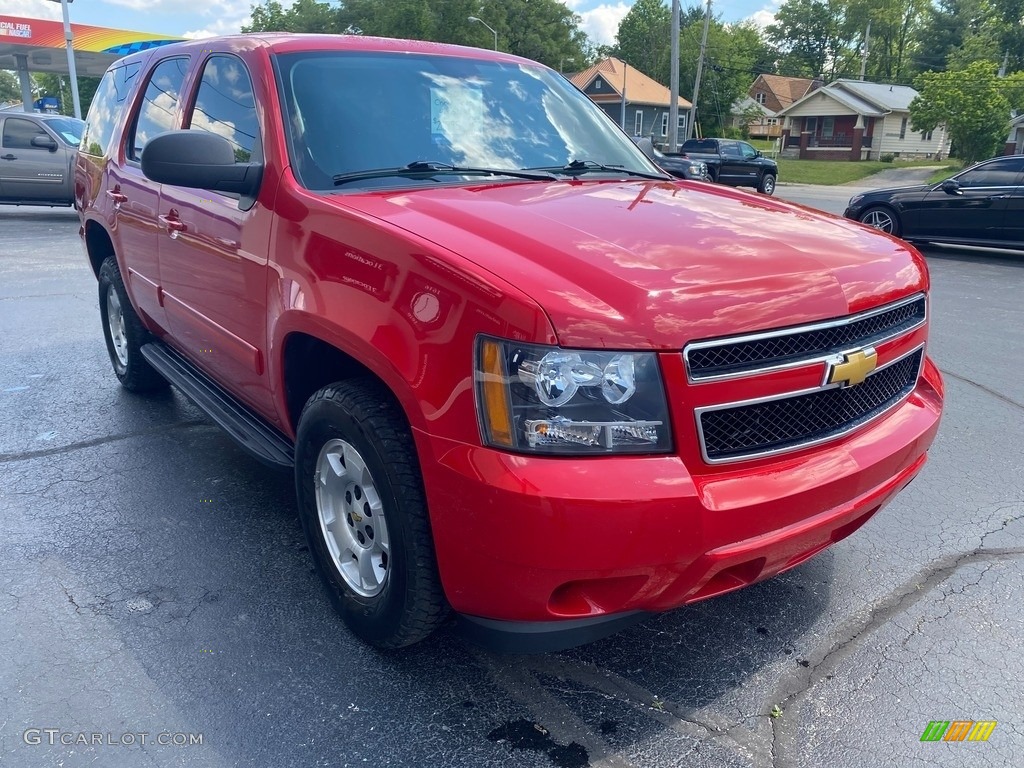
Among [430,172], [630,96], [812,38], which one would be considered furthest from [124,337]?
[812,38]

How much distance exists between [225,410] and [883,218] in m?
12.3

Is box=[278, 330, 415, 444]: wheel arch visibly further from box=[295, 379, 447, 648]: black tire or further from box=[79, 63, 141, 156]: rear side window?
box=[79, 63, 141, 156]: rear side window

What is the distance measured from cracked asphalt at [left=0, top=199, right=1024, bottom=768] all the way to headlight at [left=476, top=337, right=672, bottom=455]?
947 millimetres

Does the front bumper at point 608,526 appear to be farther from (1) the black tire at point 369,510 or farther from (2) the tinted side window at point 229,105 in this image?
(2) the tinted side window at point 229,105

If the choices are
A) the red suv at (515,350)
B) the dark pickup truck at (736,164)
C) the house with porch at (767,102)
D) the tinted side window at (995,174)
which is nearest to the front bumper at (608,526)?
the red suv at (515,350)

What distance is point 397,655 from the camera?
272 cm

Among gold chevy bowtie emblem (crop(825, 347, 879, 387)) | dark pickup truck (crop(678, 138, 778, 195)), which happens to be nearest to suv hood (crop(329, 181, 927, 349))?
gold chevy bowtie emblem (crop(825, 347, 879, 387))

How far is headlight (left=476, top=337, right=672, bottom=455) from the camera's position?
6.67ft

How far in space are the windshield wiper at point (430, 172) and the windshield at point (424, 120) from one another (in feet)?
0.05

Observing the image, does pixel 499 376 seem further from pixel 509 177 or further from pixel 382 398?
pixel 509 177

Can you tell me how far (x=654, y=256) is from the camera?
7.58 ft

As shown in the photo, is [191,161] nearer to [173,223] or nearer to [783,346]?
[173,223]

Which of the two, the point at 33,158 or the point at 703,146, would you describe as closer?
the point at 33,158
